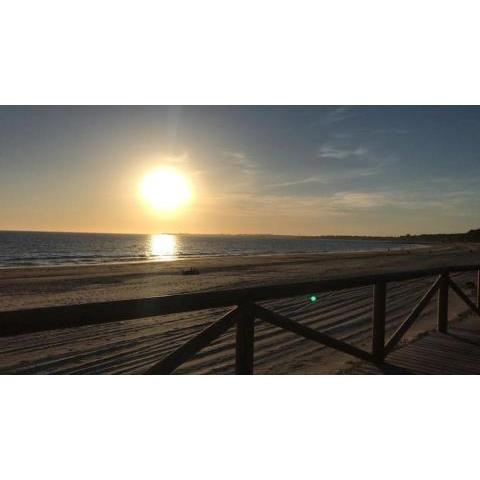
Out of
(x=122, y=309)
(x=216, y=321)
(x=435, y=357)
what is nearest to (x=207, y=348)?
(x=216, y=321)

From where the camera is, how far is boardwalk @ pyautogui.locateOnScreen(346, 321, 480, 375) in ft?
16.9

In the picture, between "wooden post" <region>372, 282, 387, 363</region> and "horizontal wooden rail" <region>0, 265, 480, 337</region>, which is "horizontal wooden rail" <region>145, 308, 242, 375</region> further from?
"wooden post" <region>372, 282, 387, 363</region>

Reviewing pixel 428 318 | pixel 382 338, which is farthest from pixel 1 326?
pixel 428 318

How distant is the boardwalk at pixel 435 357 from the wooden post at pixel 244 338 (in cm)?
190

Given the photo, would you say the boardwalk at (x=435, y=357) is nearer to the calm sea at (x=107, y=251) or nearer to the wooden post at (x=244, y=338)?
the wooden post at (x=244, y=338)

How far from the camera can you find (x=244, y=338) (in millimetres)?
3678

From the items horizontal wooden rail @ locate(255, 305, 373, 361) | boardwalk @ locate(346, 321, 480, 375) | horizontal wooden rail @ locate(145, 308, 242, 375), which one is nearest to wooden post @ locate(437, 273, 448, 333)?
boardwalk @ locate(346, 321, 480, 375)

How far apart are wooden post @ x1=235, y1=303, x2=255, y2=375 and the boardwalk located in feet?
6.24

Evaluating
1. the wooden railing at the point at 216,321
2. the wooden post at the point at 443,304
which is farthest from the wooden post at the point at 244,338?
the wooden post at the point at 443,304

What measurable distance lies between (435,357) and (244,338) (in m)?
3.46

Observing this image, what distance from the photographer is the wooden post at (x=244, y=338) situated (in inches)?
143

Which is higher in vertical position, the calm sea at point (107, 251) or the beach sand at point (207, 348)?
the calm sea at point (107, 251)

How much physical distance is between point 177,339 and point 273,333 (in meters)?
1.64

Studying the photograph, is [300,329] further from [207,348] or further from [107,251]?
[107,251]
